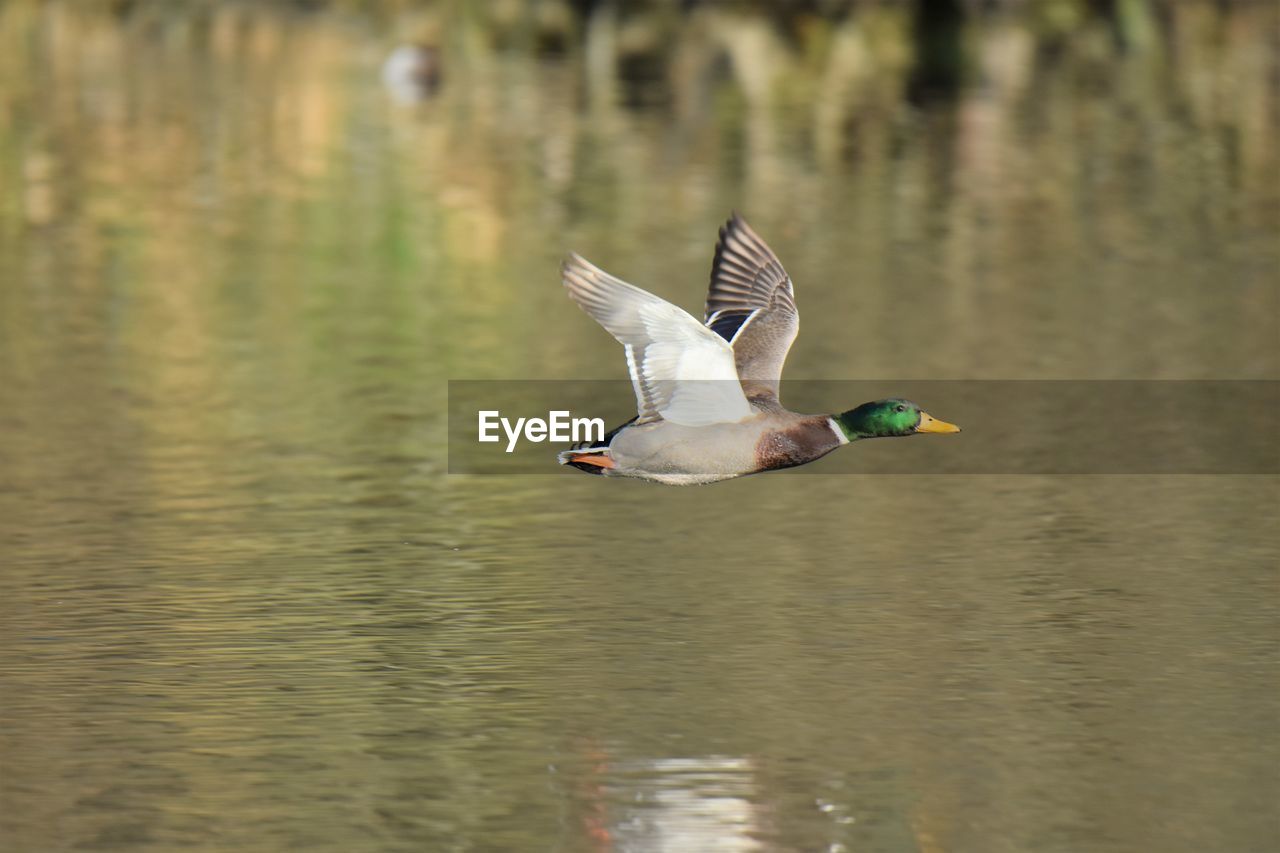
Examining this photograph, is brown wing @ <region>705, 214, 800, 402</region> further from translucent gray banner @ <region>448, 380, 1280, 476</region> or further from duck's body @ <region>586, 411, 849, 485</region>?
translucent gray banner @ <region>448, 380, 1280, 476</region>

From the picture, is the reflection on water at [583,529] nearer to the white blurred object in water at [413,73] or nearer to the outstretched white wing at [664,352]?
the outstretched white wing at [664,352]

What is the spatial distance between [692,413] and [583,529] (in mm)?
2299

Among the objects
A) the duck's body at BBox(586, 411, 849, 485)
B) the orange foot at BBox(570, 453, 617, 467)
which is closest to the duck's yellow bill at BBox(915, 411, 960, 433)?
the duck's body at BBox(586, 411, 849, 485)

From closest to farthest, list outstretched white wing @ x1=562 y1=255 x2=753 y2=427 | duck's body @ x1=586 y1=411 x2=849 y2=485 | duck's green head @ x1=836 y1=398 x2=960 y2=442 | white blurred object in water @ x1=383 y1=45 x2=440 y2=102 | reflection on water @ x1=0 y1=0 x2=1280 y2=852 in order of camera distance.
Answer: reflection on water @ x1=0 y1=0 x2=1280 y2=852 → outstretched white wing @ x1=562 y1=255 x2=753 y2=427 → duck's body @ x1=586 y1=411 x2=849 y2=485 → duck's green head @ x1=836 y1=398 x2=960 y2=442 → white blurred object in water @ x1=383 y1=45 x2=440 y2=102

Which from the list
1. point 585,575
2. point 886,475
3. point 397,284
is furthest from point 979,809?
point 397,284

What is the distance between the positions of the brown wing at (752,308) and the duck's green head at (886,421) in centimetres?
28

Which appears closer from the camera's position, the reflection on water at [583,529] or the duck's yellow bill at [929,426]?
the reflection on water at [583,529]

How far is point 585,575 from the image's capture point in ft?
34.2

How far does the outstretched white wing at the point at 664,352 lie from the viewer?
8742 millimetres

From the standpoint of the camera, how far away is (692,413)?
903 cm

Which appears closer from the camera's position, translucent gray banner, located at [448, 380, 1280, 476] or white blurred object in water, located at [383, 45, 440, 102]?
translucent gray banner, located at [448, 380, 1280, 476]

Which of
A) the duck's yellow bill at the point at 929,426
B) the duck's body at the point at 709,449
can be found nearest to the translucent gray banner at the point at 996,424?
the duck's yellow bill at the point at 929,426

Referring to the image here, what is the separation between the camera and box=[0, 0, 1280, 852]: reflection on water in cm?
784

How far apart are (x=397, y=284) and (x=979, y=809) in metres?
10.2
